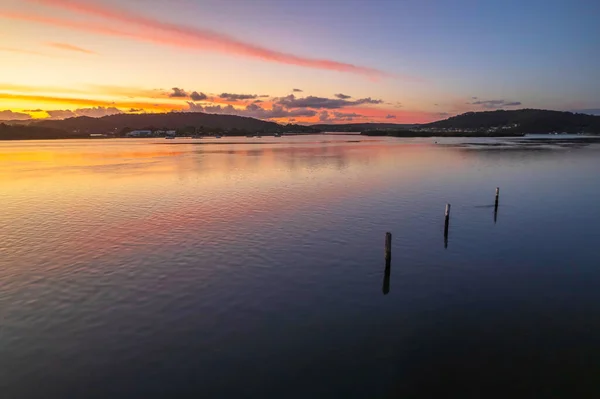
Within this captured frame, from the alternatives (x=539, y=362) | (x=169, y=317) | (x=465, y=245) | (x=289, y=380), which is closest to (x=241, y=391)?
(x=289, y=380)

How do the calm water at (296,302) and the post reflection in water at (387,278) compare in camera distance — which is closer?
the calm water at (296,302)

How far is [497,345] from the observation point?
15055 millimetres

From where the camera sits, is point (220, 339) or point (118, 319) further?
point (118, 319)

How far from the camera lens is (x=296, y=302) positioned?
743 inches

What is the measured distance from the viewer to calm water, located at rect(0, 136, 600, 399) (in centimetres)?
1316

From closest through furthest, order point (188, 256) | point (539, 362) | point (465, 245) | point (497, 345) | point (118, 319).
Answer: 1. point (539, 362)
2. point (497, 345)
3. point (118, 319)
4. point (188, 256)
5. point (465, 245)

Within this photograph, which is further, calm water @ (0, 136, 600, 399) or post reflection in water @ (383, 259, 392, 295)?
post reflection in water @ (383, 259, 392, 295)

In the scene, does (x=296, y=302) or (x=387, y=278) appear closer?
(x=296, y=302)

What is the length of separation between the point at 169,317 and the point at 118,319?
214 centimetres

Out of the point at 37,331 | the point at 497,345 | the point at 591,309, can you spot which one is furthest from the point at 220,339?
the point at 591,309

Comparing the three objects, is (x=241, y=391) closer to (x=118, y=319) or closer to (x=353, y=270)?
(x=118, y=319)

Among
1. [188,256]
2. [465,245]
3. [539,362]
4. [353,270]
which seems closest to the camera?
[539,362]

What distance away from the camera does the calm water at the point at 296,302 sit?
13.2m

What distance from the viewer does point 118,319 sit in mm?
16859
